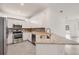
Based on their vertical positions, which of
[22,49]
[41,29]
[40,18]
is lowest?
[22,49]

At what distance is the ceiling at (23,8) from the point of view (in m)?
1.59

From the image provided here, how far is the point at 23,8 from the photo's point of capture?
163cm

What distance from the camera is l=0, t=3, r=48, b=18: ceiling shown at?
1590 mm

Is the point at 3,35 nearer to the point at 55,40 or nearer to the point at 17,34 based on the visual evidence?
the point at 17,34

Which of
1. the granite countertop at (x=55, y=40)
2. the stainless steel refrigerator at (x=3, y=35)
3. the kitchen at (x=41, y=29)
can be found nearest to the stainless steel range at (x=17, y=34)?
the kitchen at (x=41, y=29)

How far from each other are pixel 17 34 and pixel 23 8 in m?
0.32

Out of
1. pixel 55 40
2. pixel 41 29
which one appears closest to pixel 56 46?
pixel 55 40

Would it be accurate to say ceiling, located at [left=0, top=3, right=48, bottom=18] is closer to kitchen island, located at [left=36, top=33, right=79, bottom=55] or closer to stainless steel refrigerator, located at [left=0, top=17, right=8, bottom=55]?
stainless steel refrigerator, located at [left=0, top=17, right=8, bottom=55]

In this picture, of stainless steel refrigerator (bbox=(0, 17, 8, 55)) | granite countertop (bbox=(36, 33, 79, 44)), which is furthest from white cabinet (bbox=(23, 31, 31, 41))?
stainless steel refrigerator (bbox=(0, 17, 8, 55))

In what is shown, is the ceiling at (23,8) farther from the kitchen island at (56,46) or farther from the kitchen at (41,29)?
the kitchen island at (56,46)

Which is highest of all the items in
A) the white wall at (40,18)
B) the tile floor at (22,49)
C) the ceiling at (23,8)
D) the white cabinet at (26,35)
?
the ceiling at (23,8)

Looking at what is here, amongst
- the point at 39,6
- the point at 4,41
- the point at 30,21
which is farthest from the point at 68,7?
the point at 4,41

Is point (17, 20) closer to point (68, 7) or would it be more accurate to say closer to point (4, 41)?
point (4, 41)
